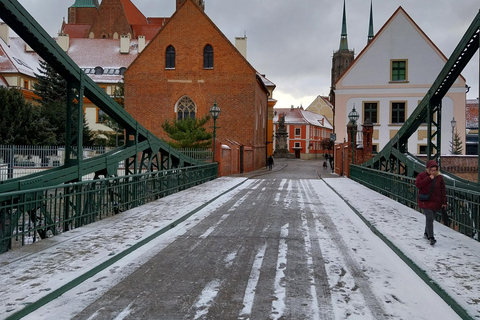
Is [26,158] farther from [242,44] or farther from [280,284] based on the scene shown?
[242,44]

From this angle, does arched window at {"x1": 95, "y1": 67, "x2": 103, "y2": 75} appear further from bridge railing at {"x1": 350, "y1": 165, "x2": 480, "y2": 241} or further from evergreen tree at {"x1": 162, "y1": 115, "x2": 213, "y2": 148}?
bridge railing at {"x1": 350, "y1": 165, "x2": 480, "y2": 241}

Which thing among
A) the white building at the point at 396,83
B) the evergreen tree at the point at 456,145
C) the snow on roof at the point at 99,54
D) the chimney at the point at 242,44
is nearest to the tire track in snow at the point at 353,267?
the white building at the point at 396,83

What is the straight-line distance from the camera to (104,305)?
5246mm

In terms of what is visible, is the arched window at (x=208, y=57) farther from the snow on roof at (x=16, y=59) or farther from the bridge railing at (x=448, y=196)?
the snow on roof at (x=16, y=59)

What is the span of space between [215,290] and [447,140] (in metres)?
39.3

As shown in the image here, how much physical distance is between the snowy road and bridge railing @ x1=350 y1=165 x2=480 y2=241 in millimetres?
1900

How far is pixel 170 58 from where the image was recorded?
42281 millimetres

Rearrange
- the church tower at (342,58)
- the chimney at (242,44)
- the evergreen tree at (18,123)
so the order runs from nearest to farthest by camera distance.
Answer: the evergreen tree at (18,123), the chimney at (242,44), the church tower at (342,58)

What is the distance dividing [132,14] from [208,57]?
51.4 meters

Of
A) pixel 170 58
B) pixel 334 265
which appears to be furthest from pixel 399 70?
pixel 334 265

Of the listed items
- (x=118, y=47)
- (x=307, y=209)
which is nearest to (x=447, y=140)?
(x=307, y=209)

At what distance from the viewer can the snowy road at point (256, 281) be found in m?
5.07

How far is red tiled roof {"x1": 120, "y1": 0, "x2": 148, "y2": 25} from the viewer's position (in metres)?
85.2

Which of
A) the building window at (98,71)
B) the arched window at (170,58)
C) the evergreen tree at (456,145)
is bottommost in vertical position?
the evergreen tree at (456,145)
